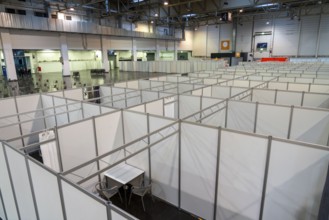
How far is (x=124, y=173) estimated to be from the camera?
14.3 ft

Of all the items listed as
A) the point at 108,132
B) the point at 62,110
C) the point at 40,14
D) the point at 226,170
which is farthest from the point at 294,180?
the point at 40,14

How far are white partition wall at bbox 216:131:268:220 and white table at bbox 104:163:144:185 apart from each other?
5.59 ft

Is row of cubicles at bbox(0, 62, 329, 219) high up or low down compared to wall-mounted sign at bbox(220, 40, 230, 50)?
down

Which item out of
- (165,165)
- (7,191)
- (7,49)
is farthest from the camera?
(7,49)

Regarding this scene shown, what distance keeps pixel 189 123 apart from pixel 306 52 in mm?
28314

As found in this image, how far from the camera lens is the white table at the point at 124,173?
4.12 meters

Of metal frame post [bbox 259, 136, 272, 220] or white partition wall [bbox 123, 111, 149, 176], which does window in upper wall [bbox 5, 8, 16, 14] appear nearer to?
white partition wall [bbox 123, 111, 149, 176]

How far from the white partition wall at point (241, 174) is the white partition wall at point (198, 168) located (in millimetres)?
158

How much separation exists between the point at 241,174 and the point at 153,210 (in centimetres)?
197

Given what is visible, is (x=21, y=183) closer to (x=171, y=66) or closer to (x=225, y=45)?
(x=171, y=66)

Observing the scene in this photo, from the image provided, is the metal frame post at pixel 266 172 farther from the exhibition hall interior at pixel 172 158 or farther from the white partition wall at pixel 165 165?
the white partition wall at pixel 165 165

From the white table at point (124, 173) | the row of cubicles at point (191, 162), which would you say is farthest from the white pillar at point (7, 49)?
the white table at point (124, 173)

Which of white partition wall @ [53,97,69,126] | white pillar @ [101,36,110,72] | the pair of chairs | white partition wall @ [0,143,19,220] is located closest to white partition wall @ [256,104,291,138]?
the pair of chairs

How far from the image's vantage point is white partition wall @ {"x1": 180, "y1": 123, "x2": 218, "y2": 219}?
11.5 ft
